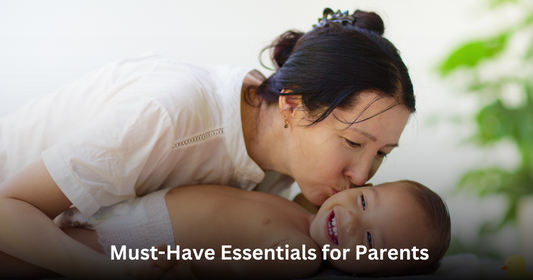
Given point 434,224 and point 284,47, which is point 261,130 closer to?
point 284,47

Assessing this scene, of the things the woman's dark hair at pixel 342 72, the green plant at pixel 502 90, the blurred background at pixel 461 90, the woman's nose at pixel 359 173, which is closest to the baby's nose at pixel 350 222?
the woman's nose at pixel 359 173

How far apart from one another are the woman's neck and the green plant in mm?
1309

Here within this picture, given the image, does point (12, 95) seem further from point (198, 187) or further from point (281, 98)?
point (281, 98)

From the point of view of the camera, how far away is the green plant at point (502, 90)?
1965 millimetres

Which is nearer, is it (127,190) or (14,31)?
(127,190)

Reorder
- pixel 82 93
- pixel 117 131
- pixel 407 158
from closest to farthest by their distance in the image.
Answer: pixel 117 131
pixel 82 93
pixel 407 158

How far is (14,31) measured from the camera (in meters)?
1.58

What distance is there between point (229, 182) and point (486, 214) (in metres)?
1.59

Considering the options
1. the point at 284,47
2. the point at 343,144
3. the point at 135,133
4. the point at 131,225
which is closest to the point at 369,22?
the point at 284,47

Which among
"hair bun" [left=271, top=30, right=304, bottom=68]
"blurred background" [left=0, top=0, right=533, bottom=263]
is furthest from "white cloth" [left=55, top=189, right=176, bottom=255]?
"blurred background" [left=0, top=0, right=533, bottom=263]

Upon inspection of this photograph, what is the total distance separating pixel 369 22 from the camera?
1160mm

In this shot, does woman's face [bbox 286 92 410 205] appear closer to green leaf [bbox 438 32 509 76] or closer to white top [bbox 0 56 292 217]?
white top [bbox 0 56 292 217]

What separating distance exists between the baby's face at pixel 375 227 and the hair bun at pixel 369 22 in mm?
499

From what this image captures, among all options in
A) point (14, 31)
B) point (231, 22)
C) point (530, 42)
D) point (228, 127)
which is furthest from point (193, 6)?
point (530, 42)
